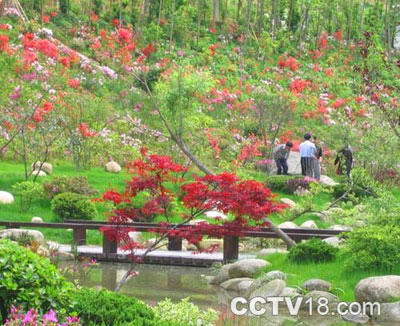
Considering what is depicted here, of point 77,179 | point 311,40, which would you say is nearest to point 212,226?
point 77,179

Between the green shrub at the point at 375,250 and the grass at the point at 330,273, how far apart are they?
119 mm

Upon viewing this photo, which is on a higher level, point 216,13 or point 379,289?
point 216,13

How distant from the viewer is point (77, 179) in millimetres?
25500

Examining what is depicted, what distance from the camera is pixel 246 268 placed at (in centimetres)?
1755

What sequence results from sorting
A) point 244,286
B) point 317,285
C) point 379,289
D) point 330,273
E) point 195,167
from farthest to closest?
point 195,167 < point 244,286 < point 330,273 < point 317,285 < point 379,289

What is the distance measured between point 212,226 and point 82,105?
18053mm

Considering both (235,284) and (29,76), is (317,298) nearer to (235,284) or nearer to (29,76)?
(235,284)

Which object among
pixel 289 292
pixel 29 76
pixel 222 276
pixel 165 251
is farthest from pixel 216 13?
pixel 289 292

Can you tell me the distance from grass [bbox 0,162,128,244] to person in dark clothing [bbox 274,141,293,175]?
6133mm

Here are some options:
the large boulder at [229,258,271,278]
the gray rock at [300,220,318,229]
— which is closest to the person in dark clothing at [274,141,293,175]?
the gray rock at [300,220,318,229]

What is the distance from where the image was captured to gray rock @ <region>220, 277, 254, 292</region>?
16.9 m

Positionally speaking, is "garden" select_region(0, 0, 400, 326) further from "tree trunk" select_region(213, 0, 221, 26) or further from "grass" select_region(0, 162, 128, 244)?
"tree trunk" select_region(213, 0, 221, 26)

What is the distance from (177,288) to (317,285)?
298 centimetres

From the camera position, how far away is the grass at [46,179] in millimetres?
22672
